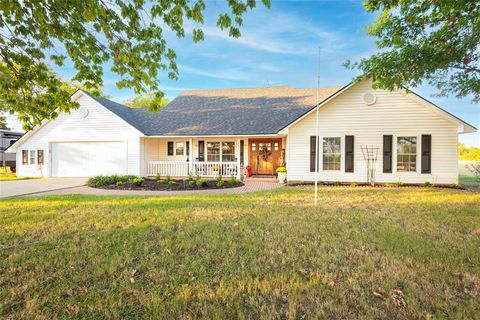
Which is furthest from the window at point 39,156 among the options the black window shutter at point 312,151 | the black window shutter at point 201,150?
the black window shutter at point 312,151

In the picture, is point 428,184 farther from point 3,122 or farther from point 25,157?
point 3,122

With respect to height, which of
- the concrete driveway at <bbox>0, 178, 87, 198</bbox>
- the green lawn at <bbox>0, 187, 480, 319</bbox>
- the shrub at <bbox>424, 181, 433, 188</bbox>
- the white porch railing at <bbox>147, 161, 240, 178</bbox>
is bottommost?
the green lawn at <bbox>0, 187, 480, 319</bbox>

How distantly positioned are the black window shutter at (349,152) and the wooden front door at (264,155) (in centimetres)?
465

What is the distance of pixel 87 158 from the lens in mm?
16219

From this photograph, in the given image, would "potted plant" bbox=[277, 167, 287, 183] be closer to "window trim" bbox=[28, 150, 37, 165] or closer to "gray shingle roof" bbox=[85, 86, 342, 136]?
"gray shingle roof" bbox=[85, 86, 342, 136]

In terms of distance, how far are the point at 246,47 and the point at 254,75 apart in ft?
26.5

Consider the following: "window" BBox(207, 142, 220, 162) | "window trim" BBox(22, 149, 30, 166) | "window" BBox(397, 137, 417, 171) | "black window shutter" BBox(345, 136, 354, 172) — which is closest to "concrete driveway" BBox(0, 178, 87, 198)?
"window trim" BBox(22, 149, 30, 166)

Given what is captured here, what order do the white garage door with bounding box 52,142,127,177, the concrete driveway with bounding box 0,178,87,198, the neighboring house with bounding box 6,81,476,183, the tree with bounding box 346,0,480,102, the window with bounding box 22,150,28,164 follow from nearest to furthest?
the tree with bounding box 346,0,480,102, the concrete driveway with bounding box 0,178,87,198, the neighboring house with bounding box 6,81,476,183, the white garage door with bounding box 52,142,127,177, the window with bounding box 22,150,28,164

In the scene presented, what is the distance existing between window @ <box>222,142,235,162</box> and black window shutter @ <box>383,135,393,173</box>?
881 cm

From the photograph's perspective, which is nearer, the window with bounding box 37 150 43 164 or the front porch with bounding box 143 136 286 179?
the front porch with bounding box 143 136 286 179

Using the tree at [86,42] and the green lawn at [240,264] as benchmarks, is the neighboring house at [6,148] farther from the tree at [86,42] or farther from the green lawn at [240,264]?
the tree at [86,42]

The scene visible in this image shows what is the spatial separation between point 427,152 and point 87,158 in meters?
19.7

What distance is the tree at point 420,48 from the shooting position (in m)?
7.91

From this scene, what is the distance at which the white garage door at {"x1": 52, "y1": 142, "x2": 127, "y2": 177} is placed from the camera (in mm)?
15938
